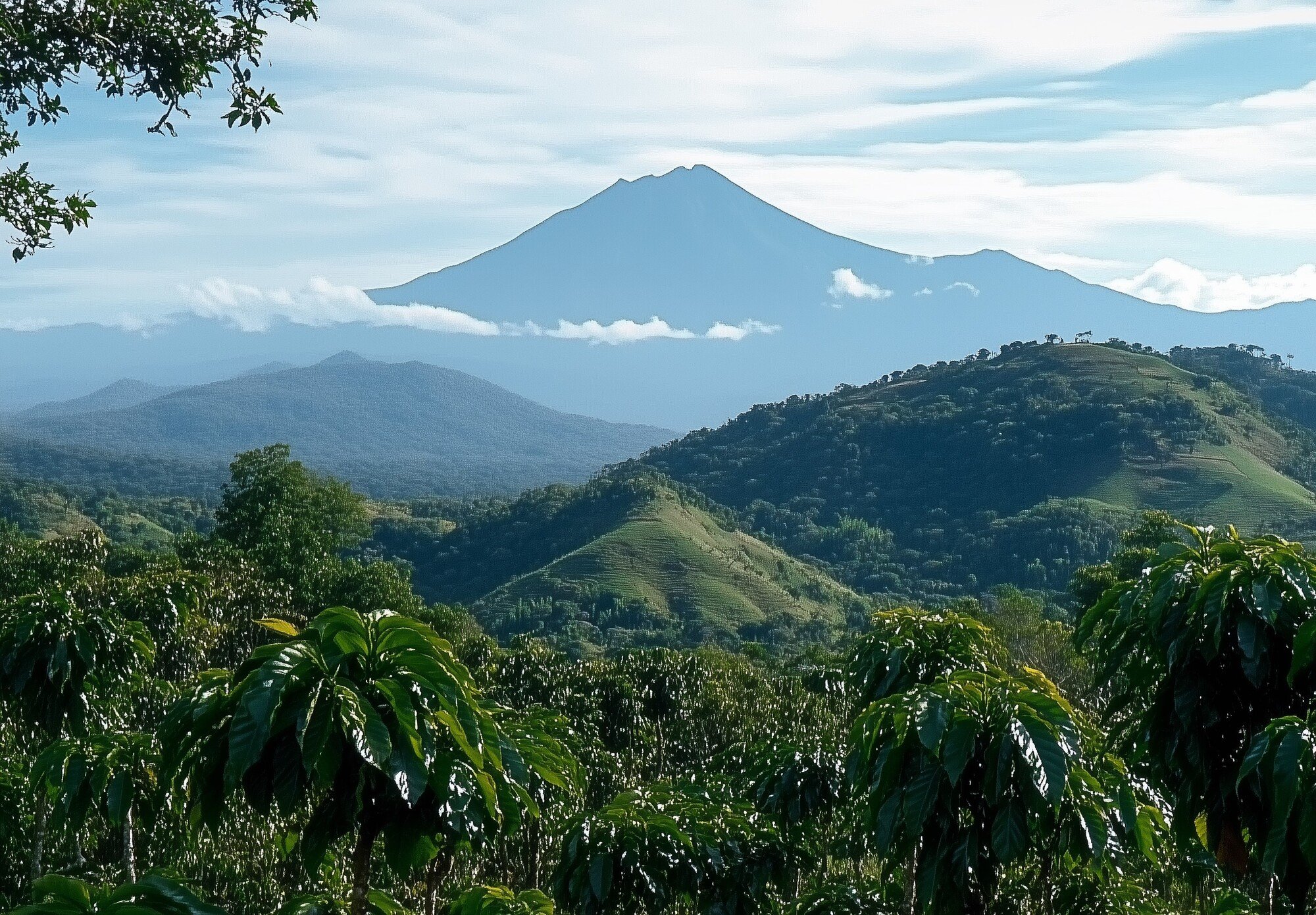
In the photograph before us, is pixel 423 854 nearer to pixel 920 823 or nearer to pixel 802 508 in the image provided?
pixel 920 823

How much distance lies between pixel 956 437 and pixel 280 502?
11326 centimetres

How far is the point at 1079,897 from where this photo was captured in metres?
9.42

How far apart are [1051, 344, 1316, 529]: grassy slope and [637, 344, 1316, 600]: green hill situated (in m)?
0.28

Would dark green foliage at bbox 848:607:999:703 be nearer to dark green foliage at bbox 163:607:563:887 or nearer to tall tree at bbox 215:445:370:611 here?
dark green foliage at bbox 163:607:563:887

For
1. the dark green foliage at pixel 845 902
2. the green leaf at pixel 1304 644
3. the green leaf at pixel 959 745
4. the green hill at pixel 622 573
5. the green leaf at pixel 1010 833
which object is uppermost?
the green leaf at pixel 1304 644

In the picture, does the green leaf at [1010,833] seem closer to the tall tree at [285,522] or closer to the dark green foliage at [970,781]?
the dark green foliage at [970,781]

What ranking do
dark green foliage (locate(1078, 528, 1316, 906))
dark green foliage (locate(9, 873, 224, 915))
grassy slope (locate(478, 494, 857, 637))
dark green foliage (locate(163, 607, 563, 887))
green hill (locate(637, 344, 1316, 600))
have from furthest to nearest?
green hill (locate(637, 344, 1316, 600)), grassy slope (locate(478, 494, 857, 637)), dark green foliage (locate(1078, 528, 1316, 906)), dark green foliage (locate(163, 607, 563, 887)), dark green foliage (locate(9, 873, 224, 915))

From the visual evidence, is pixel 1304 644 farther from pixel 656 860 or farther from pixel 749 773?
pixel 749 773

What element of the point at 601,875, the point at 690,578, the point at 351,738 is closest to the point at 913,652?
the point at 601,875

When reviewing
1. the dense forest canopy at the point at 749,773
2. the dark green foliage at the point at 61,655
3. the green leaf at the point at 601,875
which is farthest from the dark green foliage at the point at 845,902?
the dark green foliage at the point at 61,655

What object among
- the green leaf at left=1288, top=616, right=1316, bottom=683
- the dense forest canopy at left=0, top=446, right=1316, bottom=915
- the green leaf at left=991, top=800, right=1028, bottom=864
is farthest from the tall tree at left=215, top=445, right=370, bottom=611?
the green leaf at left=1288, top=616, right=1316, bottom=683

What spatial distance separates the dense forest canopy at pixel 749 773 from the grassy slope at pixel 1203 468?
102745mm

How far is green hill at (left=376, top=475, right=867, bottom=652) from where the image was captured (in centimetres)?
9188

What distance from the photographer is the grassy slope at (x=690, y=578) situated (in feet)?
320
